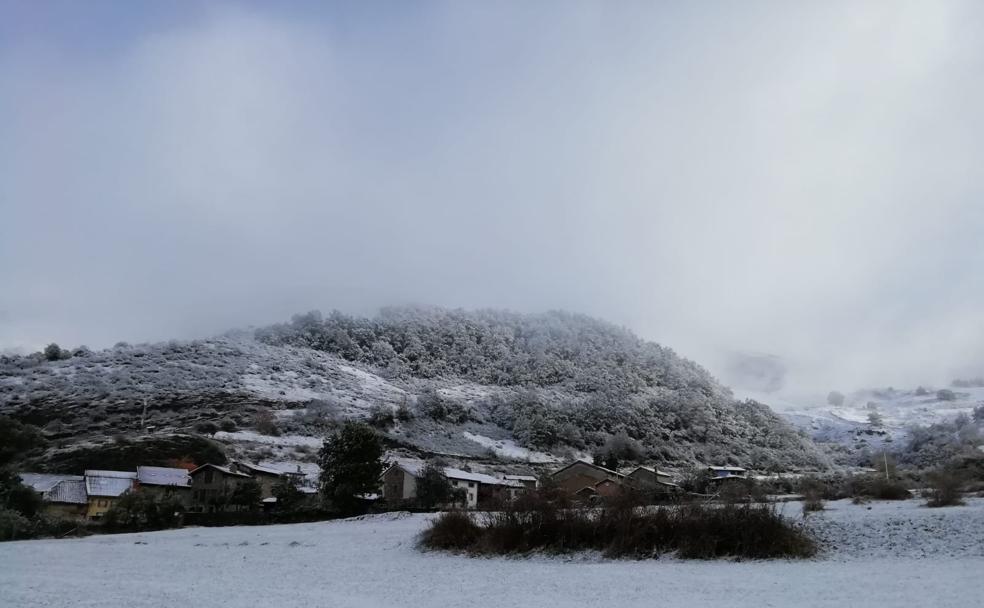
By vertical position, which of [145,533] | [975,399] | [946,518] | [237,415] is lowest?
[145,533]

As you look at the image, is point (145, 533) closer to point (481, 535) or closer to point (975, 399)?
point (481, 535)

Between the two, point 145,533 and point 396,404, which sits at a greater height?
point 396,404

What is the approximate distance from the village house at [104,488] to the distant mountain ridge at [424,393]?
20759mm

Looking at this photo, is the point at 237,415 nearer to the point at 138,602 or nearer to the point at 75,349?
the point at 75,349

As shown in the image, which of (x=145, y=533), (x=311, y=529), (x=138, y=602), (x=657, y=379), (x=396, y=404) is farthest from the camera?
(x=657, y=379)

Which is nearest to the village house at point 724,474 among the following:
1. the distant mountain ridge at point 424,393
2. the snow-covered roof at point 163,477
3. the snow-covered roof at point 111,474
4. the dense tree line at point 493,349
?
the distant mountain ridge at point 424,393

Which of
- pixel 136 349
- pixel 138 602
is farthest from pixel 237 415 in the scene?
pixel 138 602

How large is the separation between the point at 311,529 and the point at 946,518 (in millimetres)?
25184

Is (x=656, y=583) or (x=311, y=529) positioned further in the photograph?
(x=311, y=529)

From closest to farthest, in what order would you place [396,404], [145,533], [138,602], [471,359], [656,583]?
[138,602] → [656,583] → [145,533] → [396,404] → [471,359]

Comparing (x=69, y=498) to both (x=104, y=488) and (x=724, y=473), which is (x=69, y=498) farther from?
(x=724, y=473)

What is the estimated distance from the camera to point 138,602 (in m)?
11.8

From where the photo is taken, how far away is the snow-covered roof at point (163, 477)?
1916 inches

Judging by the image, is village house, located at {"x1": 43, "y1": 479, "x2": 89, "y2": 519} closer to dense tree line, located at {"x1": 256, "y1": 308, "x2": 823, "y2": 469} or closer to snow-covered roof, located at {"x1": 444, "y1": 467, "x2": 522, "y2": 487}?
snow-covered roof, located at {"x1": 444, "y1": 467, "x2": 522, "y2": 487}
